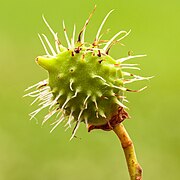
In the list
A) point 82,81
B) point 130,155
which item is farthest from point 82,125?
point 82,81

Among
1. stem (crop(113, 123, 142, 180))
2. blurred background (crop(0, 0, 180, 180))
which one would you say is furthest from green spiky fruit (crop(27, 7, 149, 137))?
blurred background (crop(0, 0, 180, 180))

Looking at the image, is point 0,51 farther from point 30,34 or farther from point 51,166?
point 51,166

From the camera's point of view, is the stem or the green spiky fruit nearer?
the green spiky fruit

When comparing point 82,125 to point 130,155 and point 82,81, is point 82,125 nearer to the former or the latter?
point 130,155

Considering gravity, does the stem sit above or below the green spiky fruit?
below

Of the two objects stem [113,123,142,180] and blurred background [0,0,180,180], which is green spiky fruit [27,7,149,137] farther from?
blurred background [0,0,180,180]

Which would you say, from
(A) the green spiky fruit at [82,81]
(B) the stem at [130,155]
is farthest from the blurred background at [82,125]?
(A) the green spiky fruit at [82,81]
